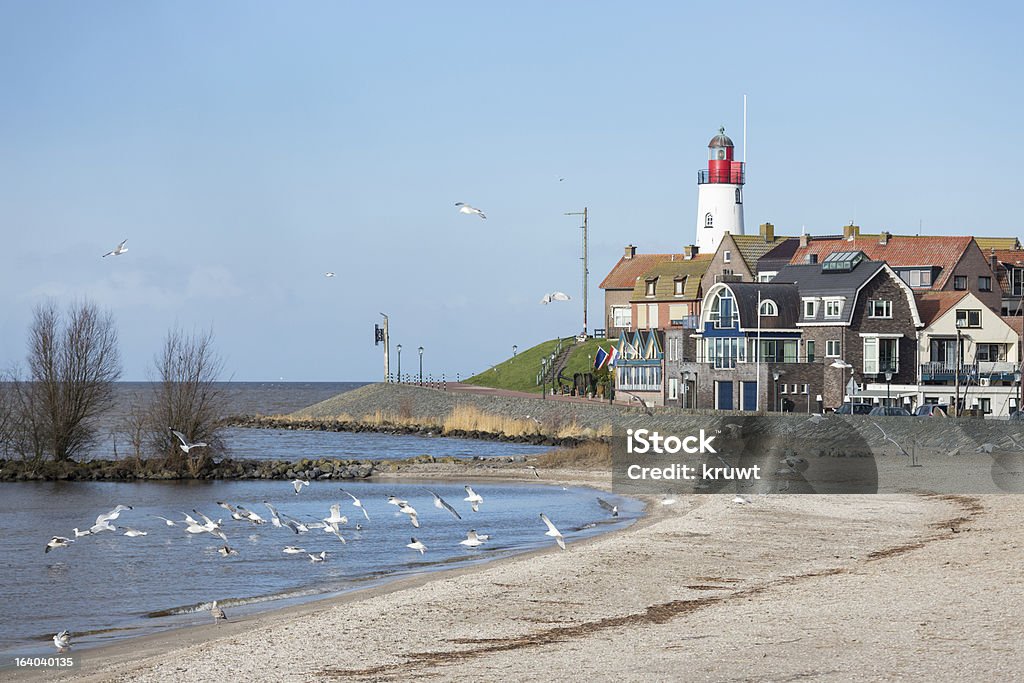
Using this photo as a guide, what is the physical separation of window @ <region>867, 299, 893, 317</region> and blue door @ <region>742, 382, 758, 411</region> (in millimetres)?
8313

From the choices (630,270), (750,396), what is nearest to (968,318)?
(750,396)

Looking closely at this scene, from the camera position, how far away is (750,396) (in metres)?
82.2

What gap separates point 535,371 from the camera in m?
123

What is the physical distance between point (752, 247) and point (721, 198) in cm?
1324

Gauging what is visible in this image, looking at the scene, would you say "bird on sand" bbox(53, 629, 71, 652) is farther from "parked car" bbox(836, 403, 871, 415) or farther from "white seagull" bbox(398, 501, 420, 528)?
"parked car" bbox(836, 403, 871, 415)

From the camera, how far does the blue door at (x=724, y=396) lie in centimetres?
8356

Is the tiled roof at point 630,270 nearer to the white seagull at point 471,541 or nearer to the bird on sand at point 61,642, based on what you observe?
the white seagull at point 471,541

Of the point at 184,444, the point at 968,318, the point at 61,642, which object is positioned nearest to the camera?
the point at 61,642

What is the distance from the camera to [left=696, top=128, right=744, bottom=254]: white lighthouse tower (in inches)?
4528

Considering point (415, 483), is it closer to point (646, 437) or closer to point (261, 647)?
point (646, 437)

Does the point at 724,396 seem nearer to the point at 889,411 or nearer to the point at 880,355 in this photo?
the point at 880,355

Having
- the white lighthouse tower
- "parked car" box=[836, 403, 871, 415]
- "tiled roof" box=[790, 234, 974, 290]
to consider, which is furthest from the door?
the white lighthouse tower

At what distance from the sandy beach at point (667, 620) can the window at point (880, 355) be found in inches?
1826

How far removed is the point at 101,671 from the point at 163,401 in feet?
144
